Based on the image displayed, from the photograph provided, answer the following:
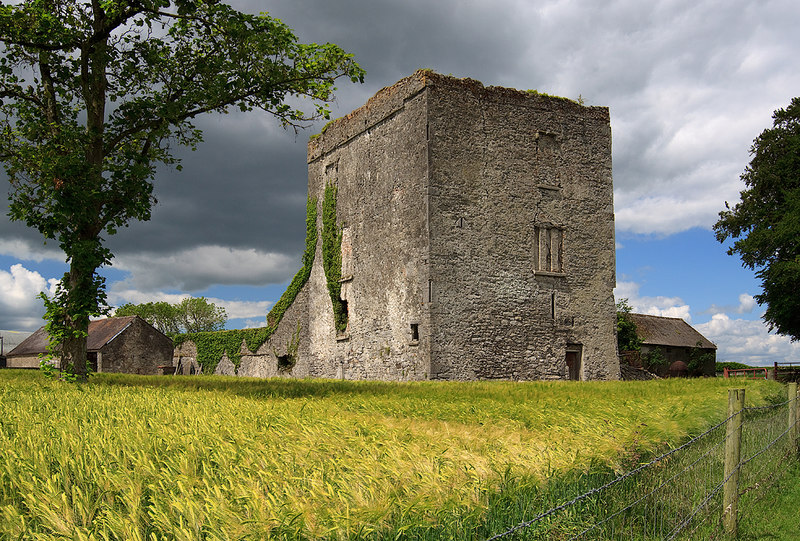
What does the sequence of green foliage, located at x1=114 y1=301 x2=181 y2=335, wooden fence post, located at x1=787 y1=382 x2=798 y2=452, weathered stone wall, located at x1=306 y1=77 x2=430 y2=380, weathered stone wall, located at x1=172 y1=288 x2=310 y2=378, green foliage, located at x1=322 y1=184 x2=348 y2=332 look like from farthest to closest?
1. green foliage, located at x1=114 y1=301 x2=181 y2=335
2. weathered stone wall, located at x1=172 y1=288 x2=310 y2=378
3. green foliage, located at x1=322 y1=184 x2=348 y2=332
4. weathered stone wall, located at x1=306 y1=77 x2=430 y2=380
5. wooden fence post, located at x1=787 y1=382 x2=798 y2=452

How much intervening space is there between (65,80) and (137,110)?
2.47m

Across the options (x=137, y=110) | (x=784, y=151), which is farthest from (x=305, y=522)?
(x=784, y=151)

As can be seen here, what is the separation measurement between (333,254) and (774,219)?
2362 cm

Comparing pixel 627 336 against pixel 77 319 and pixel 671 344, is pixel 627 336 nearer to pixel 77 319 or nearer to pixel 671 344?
pixel 671 344

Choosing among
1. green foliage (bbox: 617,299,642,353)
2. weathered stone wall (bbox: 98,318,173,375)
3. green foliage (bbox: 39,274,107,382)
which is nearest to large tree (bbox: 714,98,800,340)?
green foliage (bbox: 617,299,642,353)

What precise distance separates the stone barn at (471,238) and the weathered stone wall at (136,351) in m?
26.3

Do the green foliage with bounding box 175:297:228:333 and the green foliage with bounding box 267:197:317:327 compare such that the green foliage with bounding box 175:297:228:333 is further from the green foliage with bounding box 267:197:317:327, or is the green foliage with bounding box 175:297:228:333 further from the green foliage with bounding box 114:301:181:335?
the green foliage with bounding box 267:197:317:327

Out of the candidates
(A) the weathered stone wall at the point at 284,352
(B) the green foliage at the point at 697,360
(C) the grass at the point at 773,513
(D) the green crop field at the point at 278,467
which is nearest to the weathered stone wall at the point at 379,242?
(A) the weathered stone wall at the point at 284,352

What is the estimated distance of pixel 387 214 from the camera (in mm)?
26766

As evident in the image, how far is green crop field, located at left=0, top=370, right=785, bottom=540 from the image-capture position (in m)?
3.79

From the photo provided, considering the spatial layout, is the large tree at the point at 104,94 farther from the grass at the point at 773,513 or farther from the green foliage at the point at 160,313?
the green foliage at the point at 160,313

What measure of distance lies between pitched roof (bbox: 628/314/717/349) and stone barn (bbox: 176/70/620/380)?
20.9m

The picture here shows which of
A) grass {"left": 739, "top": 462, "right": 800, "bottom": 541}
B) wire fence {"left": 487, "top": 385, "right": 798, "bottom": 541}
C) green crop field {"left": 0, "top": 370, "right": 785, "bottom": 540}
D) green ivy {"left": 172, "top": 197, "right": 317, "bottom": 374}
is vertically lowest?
grass {"left": 739, "top": 462, "right": 800, "bottom": 541}

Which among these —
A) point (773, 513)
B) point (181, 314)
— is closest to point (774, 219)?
point (773, 513)
